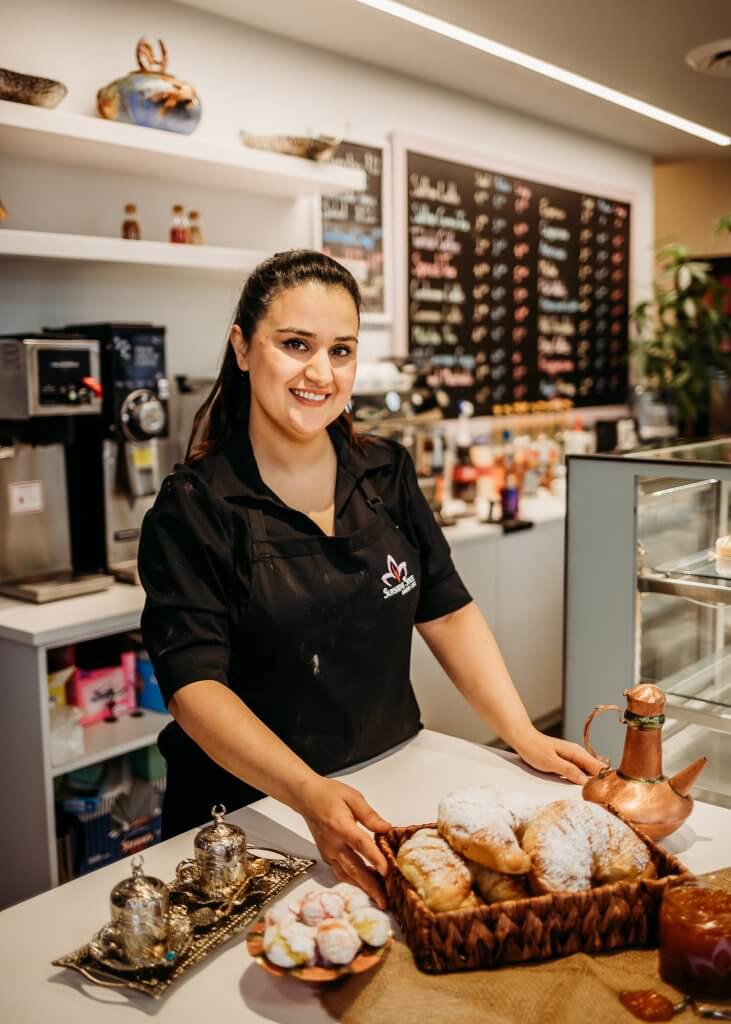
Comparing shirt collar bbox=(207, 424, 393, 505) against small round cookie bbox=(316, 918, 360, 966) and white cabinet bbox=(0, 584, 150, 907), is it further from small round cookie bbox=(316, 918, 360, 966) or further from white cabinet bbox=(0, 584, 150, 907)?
white cabinet bbox=(0, 584, 150, 907)

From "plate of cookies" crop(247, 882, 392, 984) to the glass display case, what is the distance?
1.19 metres

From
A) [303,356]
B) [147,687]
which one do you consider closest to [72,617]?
[147,687]

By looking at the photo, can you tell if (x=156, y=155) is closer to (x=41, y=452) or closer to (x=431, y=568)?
(x=41, y=452)

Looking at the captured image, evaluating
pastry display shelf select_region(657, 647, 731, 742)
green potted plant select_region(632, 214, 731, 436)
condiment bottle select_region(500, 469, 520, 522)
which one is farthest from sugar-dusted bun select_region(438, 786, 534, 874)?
green potted plant select_region(632, 214, 731, 436)

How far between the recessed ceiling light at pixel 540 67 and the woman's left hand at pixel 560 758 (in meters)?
2.31

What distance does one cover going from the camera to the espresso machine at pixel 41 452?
2.78 meters

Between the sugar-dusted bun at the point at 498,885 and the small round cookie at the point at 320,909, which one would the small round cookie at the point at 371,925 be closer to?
the small round cookie at the point at 320,909

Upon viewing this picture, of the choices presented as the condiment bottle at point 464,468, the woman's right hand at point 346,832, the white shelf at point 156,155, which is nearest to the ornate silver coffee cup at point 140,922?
the woman's right hand at point 346,832

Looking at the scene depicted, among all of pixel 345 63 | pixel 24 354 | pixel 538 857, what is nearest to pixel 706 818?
pixel 538 857

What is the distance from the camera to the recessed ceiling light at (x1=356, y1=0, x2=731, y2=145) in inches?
126

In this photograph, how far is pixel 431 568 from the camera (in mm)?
1913

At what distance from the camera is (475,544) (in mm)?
3984

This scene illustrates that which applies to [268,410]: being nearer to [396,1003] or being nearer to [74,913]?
[74,913]

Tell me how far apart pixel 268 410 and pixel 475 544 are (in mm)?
2356
